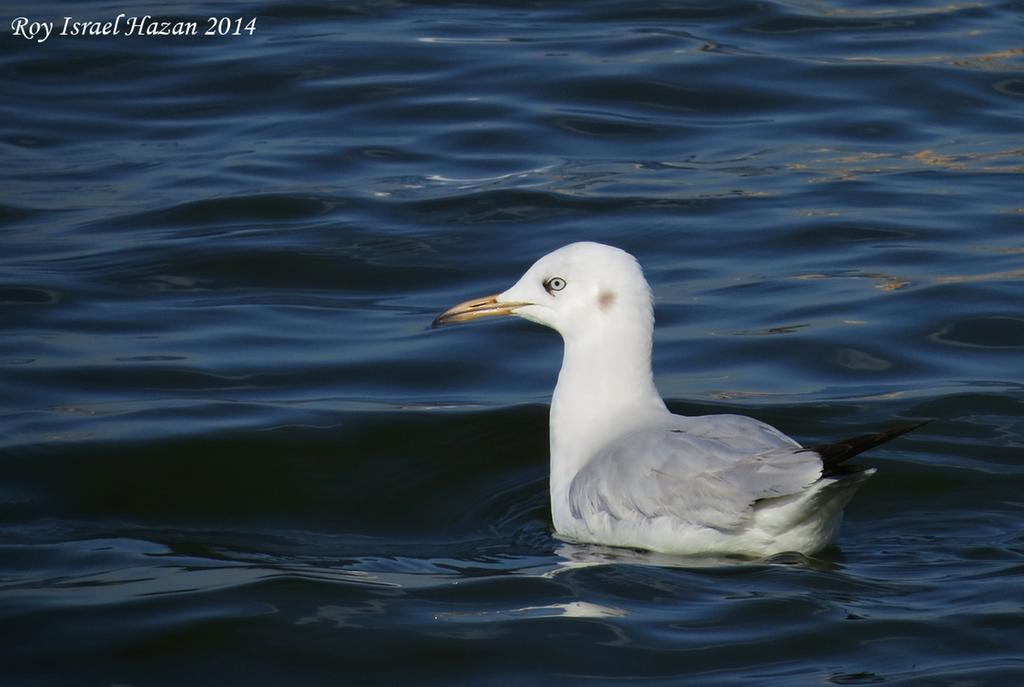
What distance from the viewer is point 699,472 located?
615cm

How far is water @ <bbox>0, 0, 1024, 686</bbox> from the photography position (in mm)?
5754

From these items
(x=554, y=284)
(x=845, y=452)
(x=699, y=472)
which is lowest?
(x=699, y=472)

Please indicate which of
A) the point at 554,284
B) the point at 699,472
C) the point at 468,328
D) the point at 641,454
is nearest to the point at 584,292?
the point at 554,284

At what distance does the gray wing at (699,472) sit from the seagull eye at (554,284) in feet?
2.50

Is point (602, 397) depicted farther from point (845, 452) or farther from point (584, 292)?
point (845, 452)

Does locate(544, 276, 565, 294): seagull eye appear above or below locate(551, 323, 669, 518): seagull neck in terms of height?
above

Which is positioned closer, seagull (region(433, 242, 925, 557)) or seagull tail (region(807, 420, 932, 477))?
seagull tail (region(807, 420, 932, 477))

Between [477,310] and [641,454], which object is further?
[477,310]

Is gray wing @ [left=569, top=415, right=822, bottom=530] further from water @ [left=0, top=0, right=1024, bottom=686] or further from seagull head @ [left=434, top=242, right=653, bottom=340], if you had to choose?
seagull head @ [left=434, top=242, right=653, bottom=340]

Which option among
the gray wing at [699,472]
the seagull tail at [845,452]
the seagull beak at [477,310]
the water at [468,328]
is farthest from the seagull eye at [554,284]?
the seagull tail at [845,452]

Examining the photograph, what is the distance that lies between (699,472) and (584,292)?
113 cm

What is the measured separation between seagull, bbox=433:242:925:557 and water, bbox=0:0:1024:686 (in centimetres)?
15

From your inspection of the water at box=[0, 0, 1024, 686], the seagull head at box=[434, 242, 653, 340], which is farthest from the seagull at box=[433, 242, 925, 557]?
the water at box=[0, 0, 1024, 686]

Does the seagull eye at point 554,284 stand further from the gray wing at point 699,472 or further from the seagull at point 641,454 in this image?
the gray wing at point 699,472
